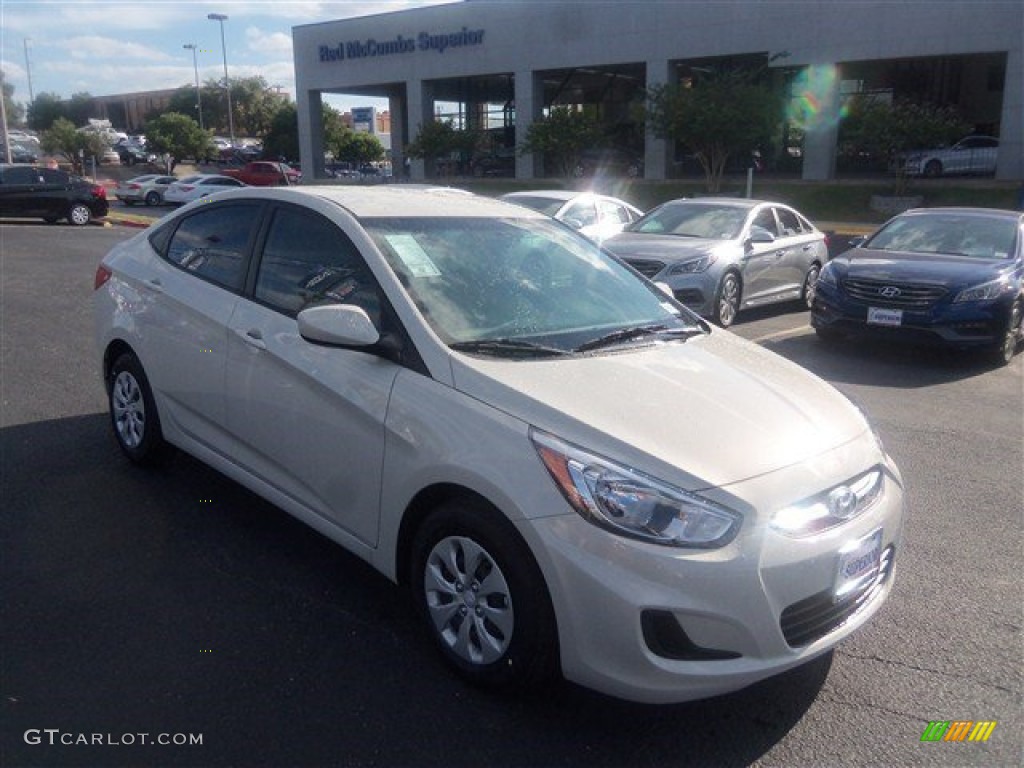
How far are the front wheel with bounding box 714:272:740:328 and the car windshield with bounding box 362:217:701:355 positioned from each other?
612 cm

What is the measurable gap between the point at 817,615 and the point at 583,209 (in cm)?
1081

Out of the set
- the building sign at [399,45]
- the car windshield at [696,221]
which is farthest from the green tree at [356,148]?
the car windshield at [696,221]

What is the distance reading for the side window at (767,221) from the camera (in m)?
12.0

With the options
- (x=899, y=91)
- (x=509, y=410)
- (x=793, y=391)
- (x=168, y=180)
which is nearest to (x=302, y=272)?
(x=509, y=410)

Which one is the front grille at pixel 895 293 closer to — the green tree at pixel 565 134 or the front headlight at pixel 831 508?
the front headlight at pixel 831 508

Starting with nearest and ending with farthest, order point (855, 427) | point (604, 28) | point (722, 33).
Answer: point (855, 427) < point (722, 33) < point (604, 28)

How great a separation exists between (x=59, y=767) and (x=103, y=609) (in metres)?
1.01

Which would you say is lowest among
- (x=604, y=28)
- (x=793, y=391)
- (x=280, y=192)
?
(x=793, y=391)

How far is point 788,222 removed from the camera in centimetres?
1270

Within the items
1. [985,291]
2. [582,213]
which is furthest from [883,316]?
[582,213]

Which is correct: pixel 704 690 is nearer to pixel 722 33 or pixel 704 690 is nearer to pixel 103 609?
pixel 103 609

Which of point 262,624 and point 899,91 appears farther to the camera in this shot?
point 899,91

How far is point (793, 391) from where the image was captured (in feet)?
12.2

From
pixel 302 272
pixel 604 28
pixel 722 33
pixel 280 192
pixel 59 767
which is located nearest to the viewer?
pixel 59 767
